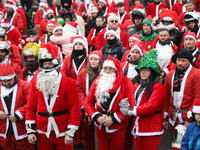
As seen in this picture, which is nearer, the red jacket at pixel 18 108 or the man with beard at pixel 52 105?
the man with beard at pixel 52 105

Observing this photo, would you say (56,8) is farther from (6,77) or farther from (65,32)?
(6,77)

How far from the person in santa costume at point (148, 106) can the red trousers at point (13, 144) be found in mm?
1839

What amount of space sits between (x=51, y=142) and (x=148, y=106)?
63.5 inches

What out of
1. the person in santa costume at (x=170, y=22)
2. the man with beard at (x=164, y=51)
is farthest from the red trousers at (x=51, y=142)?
the person in santa costume at (x=170, y=22)

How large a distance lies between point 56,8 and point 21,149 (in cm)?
826

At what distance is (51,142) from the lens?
4410mm

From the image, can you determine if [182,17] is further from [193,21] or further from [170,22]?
[193,21]

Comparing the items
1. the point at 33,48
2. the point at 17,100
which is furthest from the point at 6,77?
the point at 33,48

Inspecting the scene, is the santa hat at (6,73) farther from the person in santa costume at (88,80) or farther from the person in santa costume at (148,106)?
the person in santa costume at (148,106)

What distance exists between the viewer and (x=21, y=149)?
4.82 m

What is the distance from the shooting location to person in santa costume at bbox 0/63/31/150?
4684 millimetres

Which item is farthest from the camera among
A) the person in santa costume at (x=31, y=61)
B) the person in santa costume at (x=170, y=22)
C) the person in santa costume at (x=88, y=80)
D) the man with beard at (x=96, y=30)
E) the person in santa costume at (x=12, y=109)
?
the man with beard at (x=96, y=30)

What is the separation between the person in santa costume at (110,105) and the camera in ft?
14.3

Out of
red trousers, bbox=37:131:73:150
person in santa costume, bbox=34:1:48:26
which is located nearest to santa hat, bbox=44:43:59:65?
red trousers, bbox=37:131:73:150
